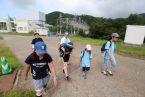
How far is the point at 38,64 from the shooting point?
3537 mm

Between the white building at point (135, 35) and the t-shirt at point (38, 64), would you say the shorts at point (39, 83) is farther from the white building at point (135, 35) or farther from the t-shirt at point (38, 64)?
the white building at point (135, 35)

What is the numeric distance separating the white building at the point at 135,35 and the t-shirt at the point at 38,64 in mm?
19447

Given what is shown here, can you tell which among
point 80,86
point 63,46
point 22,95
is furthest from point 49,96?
point 63,46

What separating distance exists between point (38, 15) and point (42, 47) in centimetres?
7573

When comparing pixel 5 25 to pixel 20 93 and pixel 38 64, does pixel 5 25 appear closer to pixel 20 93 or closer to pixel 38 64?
pixel 20 93

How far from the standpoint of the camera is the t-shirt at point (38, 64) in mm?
3506

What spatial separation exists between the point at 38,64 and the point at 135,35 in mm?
19946

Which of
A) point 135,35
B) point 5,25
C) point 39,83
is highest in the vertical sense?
point 39,83

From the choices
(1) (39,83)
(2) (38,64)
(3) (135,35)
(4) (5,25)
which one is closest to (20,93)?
(1) (39,83)

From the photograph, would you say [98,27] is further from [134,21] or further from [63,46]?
[63,46]

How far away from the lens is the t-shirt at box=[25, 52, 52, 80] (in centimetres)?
351

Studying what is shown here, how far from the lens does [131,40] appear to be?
21359 millimetres

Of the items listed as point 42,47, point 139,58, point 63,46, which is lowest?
point 139,58

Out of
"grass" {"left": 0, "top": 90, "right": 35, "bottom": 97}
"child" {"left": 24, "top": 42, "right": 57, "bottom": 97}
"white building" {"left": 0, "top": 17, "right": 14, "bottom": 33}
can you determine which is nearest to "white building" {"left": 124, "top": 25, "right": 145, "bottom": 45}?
"grass" {"left": 0, "top": 90, "right": 35, "bottom": 97}
